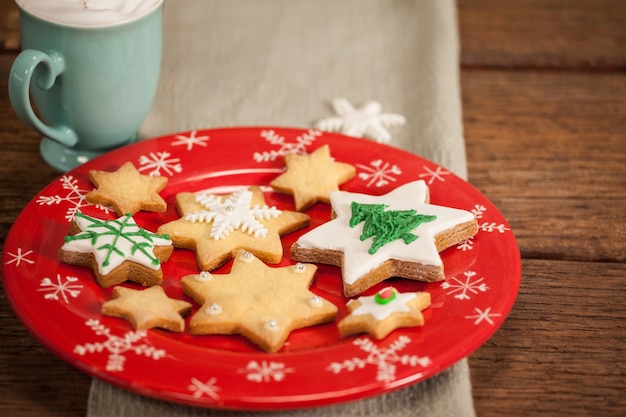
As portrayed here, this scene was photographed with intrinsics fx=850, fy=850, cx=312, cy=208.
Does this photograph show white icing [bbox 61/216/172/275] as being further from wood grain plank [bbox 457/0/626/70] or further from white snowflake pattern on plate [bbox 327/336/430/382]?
wood grain plank [bbox 457/0/626/70]

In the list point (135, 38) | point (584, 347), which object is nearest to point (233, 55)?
point (135, 38)

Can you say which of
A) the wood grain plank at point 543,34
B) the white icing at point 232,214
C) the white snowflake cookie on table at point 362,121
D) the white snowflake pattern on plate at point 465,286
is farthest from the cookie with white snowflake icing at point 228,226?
the wood grain plank at point 543,34

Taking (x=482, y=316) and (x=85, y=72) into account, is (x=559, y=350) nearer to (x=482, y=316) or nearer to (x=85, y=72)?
(x=482, y=316)

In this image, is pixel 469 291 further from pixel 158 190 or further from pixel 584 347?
pixel 158 190

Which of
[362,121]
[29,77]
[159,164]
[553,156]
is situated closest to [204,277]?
[159,164]

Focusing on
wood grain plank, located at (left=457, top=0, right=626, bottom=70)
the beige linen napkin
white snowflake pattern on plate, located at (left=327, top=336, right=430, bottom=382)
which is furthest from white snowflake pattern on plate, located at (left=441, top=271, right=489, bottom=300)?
wood grain plank, located at (left=457, top=0, right=626, bottom=70)
